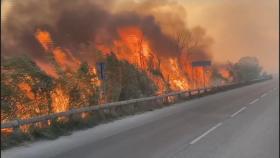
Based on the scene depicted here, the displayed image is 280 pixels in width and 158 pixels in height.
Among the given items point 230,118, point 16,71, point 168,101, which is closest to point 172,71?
point 168,101

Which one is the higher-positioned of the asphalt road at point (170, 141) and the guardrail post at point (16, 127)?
the guardrail post at point (16, 127)

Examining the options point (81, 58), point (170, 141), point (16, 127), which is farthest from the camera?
point (81, 58)

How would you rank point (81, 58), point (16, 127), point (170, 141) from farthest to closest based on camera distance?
1. point (81, 58)
2. point (16, 127)
3. point (170, 141)

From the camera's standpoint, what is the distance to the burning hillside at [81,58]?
15664 mm

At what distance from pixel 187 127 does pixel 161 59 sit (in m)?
23.4

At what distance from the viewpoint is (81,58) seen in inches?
1088

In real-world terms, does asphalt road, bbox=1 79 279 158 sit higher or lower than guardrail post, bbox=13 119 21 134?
lower

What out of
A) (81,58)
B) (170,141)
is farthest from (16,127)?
(81,58)

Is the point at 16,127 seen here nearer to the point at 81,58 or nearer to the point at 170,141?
the point at 170,141

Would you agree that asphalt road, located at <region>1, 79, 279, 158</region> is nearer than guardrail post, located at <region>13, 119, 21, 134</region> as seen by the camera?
Yes

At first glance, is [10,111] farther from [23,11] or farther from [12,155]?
[23,11]

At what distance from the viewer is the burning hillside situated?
15664 mm

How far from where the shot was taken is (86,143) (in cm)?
1199

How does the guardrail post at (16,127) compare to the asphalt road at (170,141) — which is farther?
the guardrail post at (16,127)
